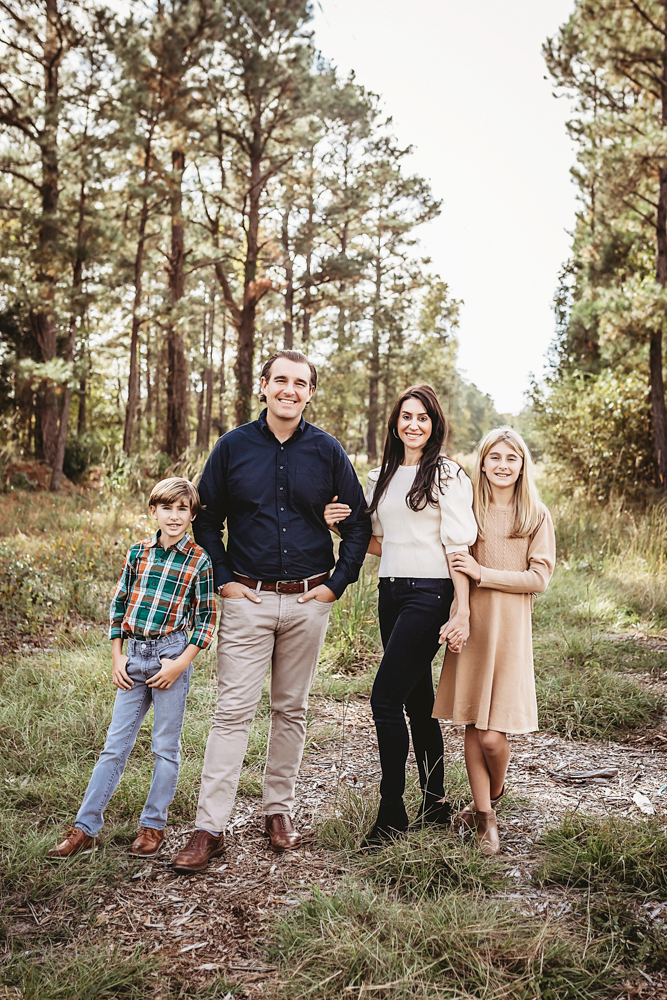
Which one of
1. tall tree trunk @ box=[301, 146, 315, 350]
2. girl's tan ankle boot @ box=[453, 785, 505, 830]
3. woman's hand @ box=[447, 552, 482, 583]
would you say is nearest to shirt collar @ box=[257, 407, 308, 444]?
woman's hand @ box=[447, 552, 482, 583]

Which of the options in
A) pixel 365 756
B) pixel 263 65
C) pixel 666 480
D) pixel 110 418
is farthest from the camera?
pixel 110 418

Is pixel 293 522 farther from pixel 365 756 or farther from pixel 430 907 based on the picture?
pixel 365 756

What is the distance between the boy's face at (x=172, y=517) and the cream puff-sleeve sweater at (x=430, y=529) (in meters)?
0.88

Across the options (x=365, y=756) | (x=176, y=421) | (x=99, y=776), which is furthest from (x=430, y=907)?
(x=176, y=421)

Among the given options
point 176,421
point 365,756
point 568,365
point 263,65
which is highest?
point 263,65

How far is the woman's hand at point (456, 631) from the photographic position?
9.64 ft

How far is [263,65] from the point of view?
14.5m

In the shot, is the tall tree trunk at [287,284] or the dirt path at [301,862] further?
the tall tree trunk at [287,284]

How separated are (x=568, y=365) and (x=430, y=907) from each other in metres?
18.2

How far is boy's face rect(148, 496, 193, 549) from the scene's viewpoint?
3.17 m

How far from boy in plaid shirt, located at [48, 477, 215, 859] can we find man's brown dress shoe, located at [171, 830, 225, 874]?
0.17m

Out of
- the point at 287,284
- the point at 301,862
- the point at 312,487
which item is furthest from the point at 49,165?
the point at 301,862

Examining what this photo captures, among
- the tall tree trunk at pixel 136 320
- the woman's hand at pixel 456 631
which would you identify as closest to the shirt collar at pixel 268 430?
the woman's hand at pixel 456 631

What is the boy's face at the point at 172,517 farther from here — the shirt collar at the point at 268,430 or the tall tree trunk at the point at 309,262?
the tall tree trunk at the point at 309,262
